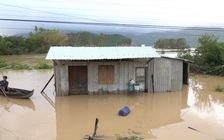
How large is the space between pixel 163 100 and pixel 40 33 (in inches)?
1659

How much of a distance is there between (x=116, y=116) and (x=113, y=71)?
418cm

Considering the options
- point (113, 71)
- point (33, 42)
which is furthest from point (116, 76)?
point (33, 42)

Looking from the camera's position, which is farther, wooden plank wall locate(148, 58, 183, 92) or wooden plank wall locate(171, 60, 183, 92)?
wooden plank wall locate(171, 60, 183, 92)

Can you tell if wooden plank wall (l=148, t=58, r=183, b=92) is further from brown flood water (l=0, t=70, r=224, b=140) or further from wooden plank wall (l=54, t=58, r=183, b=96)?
brown flood water (l=0, t=70, r=224, b=140)

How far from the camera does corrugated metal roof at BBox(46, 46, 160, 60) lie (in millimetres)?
13242

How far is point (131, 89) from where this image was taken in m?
14.3

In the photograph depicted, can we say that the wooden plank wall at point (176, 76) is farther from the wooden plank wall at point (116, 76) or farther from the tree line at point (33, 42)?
the tree line at point (33, 42)

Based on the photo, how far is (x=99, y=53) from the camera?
46.4 ft

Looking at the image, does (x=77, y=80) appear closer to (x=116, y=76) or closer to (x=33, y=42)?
(x=116, y=76)

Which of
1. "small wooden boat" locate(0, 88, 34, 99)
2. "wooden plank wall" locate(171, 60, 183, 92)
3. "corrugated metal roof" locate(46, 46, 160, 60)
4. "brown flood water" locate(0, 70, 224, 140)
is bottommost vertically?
"brown flood water" locate(0, 70, 224, 140)

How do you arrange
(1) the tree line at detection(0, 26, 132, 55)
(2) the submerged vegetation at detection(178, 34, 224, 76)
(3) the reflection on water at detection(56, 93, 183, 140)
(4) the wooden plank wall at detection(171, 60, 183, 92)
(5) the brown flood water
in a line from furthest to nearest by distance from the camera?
(1) the tree line at detection(0, 26, 132, 55) → (2) the submerged vegetation at detection(178, 34, 224, 76) → (4) the wooden plank wall at detection(171, 60, 183, 92) → (3) the reflection on water at detection(56, 93, 183, 140) → (5) the brown flood water

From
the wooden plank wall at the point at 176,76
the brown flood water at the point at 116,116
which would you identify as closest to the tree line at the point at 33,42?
the wooden plank wall at the point at 176,76

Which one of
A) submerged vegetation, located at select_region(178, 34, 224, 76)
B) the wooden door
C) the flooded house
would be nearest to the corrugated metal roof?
the flooded house

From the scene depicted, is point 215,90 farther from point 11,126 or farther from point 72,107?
point 11,126
